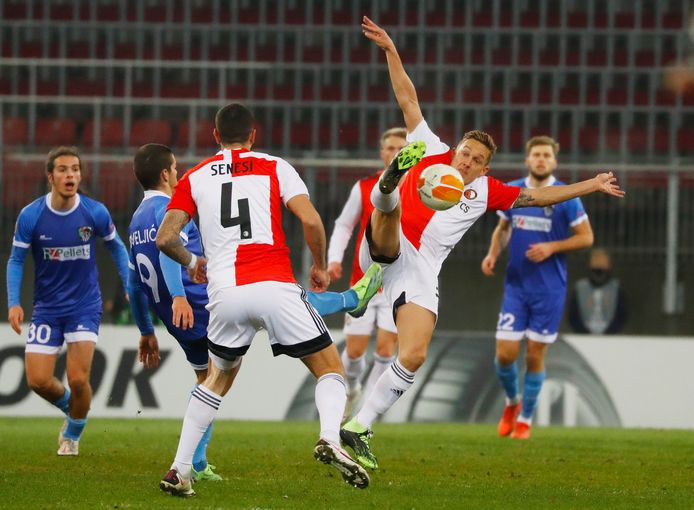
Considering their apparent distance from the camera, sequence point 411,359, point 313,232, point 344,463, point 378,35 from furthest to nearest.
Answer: point 411,359, point 378,35, point 313,232, point 344,463

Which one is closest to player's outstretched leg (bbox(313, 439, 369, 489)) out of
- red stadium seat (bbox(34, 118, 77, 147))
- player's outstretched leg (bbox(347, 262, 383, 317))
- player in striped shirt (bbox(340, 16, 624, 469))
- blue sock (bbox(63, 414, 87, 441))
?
player in striped shirt (bbox(340, 16, 624, 469))

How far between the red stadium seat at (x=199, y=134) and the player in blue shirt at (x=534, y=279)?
739cm

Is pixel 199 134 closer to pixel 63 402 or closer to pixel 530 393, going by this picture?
pixel 530 393

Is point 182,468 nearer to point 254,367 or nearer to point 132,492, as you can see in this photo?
point 132,492

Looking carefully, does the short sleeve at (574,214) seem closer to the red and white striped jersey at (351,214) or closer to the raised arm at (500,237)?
the raised arm at (500,237)

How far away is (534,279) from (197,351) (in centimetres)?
445

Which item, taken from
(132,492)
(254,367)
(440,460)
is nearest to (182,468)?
(132,492)

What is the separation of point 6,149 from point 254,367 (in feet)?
17.4

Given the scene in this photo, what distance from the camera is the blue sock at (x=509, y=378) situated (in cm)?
1156

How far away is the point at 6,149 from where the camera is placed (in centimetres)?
1686

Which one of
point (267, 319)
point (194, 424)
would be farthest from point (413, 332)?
point (194, 424)

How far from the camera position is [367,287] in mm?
7910

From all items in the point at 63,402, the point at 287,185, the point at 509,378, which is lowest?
the point at 509,378

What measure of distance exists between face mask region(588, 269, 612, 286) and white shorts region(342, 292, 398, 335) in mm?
4564
